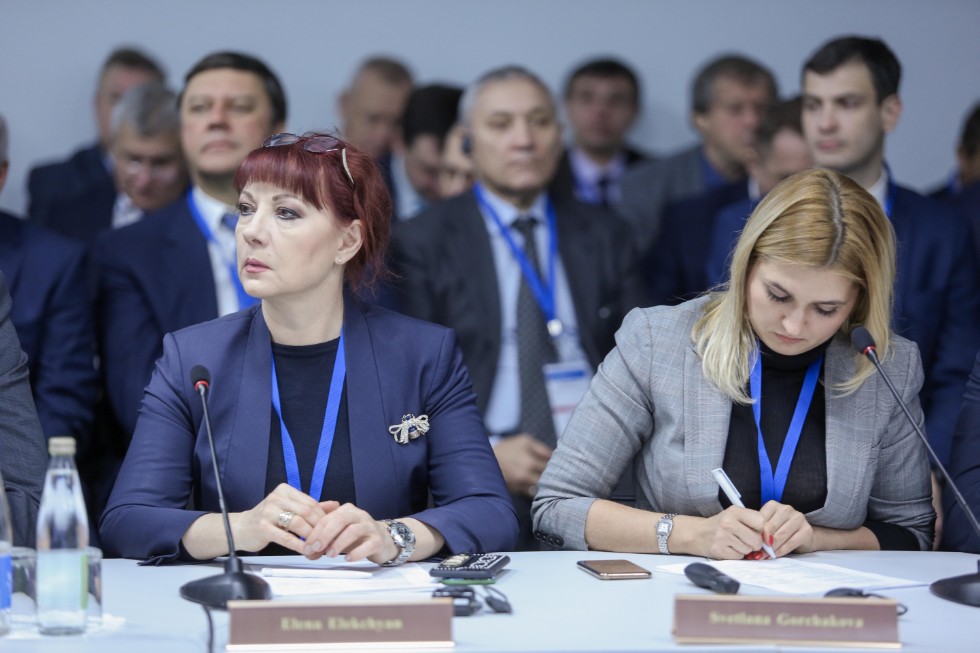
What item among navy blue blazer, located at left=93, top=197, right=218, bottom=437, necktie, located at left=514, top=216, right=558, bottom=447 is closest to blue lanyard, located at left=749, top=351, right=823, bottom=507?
necktie, located at left=514, top=216, right=558, bottom=447

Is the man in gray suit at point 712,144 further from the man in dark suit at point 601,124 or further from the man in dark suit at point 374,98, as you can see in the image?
the man in dark suit at point 374,98

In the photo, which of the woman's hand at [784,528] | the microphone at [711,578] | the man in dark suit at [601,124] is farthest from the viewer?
the man in dark suit at [601,124]

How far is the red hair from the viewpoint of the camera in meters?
2.63

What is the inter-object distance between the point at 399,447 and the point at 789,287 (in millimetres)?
863

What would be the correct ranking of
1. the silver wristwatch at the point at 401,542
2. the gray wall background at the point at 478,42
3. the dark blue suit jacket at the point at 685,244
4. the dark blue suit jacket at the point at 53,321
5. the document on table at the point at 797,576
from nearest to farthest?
the document on table at the point at 797,576 < the silver wristwatch at the point at 401,542 < the dark blue suit jacket at the point at 53,321 < the dark blue suit jacket at the point at 685,244 < the gray wall background at the point at 478,42

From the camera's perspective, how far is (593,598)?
2.12 m

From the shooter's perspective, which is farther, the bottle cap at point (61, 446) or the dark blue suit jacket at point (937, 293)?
the dark blue suit jacket at point (937, 293)

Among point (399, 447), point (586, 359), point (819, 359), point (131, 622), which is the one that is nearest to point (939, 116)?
point (586, 359)

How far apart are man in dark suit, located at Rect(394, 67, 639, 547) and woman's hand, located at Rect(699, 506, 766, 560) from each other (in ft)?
4.18

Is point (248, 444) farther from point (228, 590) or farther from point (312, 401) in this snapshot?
point (228, 590)

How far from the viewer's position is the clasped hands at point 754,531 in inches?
96.1

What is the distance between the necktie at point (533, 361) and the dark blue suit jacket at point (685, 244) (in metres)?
0.81

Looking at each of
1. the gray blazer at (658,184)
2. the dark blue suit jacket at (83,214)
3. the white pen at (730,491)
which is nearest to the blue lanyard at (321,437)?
the white pen at (730,491)

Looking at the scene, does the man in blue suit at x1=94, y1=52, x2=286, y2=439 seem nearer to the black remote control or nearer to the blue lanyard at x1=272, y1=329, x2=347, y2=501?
the blue lanyard at x1=272, y1=329, x2=347, y2=501
